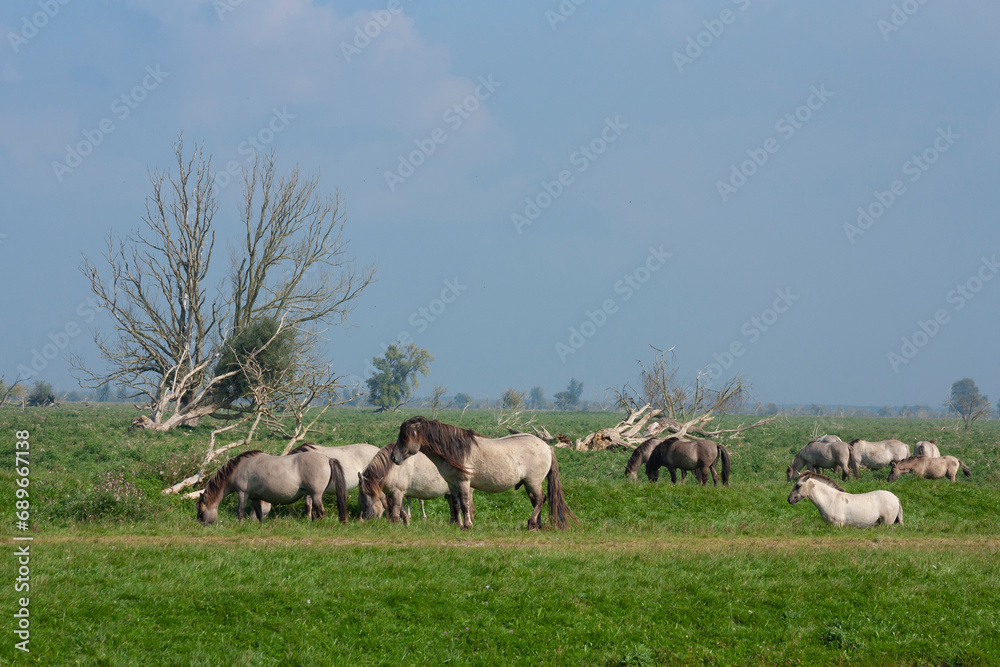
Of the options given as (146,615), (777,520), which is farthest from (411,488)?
(777,520)

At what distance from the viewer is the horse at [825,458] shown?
25.9 m

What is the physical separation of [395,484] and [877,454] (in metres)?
20.1

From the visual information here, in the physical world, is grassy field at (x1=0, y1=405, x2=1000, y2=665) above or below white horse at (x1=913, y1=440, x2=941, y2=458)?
below

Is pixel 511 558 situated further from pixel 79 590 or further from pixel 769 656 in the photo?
pixel 79 590

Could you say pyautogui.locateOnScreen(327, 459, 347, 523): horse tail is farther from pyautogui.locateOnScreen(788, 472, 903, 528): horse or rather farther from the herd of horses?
pyautogui.locateOnScreen(788, 472, 903, 528): horse

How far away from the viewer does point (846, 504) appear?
1753 cm

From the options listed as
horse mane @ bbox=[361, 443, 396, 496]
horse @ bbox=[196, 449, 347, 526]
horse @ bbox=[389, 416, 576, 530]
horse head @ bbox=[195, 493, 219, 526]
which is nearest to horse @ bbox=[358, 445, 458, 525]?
horse mane @ bbox=[361, 443, 396, 496]

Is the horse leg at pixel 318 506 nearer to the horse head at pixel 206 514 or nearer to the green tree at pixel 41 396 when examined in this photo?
the horse head at pixel 206 514

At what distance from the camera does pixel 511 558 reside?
1259 centimetres

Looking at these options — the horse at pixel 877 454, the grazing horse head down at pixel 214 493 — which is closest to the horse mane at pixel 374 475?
the grazing horse head down at pixel 214 493

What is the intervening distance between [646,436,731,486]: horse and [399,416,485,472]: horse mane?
34.7ft

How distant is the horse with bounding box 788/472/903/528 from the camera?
17453 mm

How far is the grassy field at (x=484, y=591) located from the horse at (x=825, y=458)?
29.0ft

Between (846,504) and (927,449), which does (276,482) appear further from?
(927,449)
